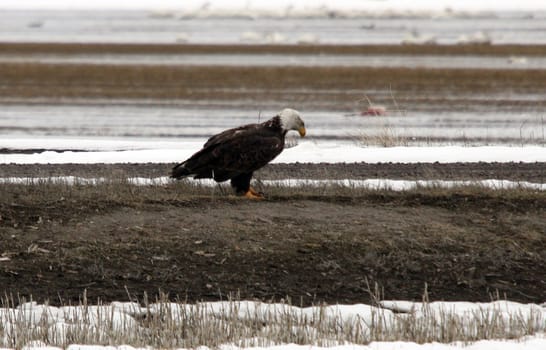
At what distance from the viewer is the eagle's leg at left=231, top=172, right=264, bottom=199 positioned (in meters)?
11.4

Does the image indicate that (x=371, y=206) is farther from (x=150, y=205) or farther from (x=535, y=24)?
(x=535, y=24)

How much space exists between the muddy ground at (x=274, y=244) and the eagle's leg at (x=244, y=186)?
0.17 m

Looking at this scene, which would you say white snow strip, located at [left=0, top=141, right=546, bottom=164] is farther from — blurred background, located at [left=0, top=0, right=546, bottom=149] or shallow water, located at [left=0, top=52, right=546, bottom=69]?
shallow water, located at [left=0, top=52, right=546, bottom=69]

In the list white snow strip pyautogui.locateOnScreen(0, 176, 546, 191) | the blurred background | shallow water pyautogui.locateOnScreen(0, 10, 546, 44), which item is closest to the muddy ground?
white snow strip pyautogui.locateOnScreen(0, 176, 546, 191)

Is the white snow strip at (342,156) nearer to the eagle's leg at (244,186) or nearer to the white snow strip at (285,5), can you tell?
the eagle's leg at (244,186)

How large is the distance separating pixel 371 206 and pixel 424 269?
1.68 meters

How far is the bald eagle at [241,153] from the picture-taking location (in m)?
11.2

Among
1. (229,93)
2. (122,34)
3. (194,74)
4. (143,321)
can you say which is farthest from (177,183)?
(122,34)

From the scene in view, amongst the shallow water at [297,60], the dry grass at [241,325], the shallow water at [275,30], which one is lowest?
the dry grass at [241,325]

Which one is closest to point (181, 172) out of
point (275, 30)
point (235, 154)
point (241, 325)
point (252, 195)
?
point (235, 154)

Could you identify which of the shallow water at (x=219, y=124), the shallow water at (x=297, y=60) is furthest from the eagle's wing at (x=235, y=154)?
the shallow water at (x=297, y=60)

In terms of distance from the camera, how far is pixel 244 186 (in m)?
11.5

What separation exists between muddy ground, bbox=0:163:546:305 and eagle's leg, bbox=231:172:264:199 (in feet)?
0.55

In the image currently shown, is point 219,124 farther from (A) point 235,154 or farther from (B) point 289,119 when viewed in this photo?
(A) point 235,154
